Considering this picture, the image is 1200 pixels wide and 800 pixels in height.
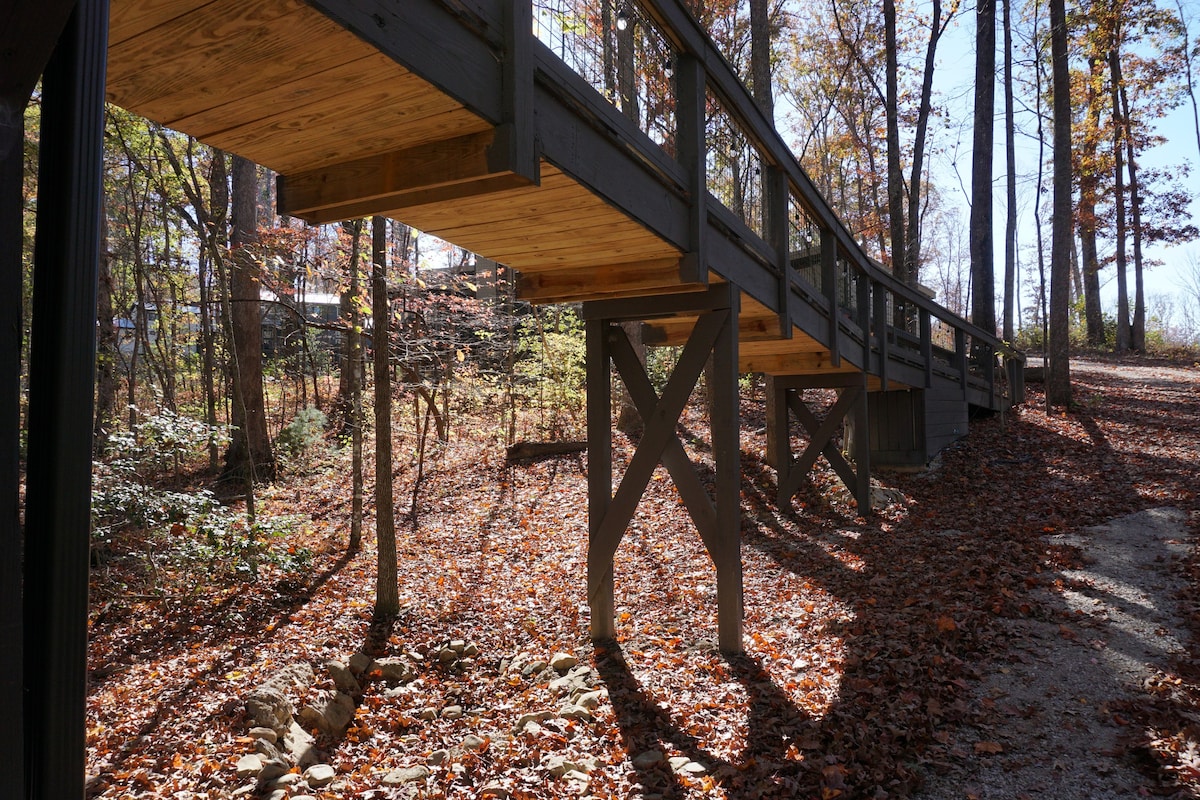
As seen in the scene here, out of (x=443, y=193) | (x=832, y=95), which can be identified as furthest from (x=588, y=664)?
(x=832, y=95)

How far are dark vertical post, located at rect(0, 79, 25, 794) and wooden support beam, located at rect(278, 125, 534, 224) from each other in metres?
1.98

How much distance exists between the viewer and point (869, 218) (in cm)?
2469

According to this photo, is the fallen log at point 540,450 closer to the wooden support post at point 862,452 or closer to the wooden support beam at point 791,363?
the wooden support beam at point 791,363

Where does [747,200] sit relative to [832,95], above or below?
below

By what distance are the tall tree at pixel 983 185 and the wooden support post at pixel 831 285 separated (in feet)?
27.4

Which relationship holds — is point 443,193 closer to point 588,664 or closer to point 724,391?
point 724,391

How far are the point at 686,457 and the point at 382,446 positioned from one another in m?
3.69

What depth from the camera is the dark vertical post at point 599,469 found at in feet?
20.1

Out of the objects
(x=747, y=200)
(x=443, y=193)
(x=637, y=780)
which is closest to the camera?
(x=443, y=193)

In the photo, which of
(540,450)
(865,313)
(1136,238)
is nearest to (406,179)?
(865,313)

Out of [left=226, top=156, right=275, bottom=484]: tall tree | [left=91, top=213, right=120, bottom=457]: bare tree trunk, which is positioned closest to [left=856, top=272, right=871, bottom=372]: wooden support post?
[left=226, top=156, right=275, bottom=484]: tall tree

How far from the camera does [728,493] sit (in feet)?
18.6

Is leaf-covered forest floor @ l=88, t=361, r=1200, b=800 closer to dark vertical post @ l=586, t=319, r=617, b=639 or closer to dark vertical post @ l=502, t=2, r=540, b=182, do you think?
dark vertical post @ l=586, t=319, r=617, b=639

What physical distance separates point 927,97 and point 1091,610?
1436 centimetres
